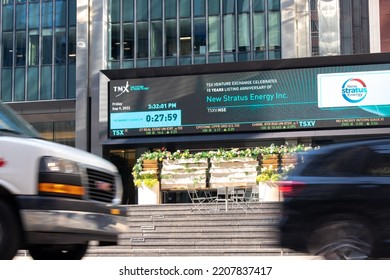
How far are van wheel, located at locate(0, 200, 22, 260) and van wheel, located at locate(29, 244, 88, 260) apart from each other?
1111mm

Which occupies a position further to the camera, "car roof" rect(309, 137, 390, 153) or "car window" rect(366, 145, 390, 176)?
"car roof" rect(309, 137, 390, 153)

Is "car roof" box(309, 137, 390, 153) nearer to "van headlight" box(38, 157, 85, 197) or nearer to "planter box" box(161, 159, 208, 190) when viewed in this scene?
"van headlight" box(38, 157, 85, 197)

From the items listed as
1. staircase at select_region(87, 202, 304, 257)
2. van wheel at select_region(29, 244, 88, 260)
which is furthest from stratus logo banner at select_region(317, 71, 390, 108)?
van wheel at select_region(29, 244, 88, 260)

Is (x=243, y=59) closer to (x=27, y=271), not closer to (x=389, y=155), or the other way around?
(x=389, y=155)

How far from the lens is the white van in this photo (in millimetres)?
6137

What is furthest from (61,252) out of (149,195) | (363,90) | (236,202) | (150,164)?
(363,90)

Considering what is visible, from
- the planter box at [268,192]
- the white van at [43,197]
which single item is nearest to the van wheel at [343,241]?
the white van at [43,197]

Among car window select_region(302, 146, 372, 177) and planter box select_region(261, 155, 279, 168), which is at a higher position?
planter box select_region(261, 155, 279, 168)

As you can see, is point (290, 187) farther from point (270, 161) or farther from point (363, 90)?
point (363, 90)

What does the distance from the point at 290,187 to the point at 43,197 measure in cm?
294

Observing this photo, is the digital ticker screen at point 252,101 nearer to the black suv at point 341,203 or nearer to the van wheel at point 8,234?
the black suv at point 341,203

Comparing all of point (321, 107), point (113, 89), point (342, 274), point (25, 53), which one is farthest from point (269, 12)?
point (342, 274)

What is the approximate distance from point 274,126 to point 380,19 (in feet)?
38.5

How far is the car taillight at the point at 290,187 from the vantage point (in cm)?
753
